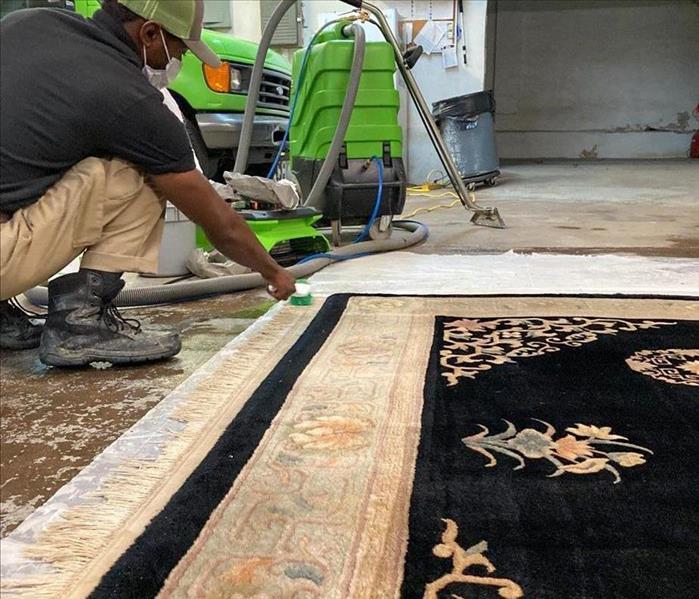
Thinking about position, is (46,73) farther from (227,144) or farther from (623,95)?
(623,95)

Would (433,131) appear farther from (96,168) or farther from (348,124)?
(96,168)

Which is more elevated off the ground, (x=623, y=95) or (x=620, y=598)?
(x=623, y=95)

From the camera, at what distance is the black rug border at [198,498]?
71 cm

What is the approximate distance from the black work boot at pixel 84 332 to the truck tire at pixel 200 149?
157 centimetres

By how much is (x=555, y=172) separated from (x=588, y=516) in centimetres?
642

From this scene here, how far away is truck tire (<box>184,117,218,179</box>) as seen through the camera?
116 inches

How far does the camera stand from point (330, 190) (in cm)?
265

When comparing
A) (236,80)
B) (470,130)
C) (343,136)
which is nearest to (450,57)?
(470,130)

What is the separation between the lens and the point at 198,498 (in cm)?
87

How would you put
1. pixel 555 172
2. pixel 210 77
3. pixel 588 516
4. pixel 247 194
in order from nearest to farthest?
pixel 588 516, pixel 247 194, pixel 210 77, pixel 555 172

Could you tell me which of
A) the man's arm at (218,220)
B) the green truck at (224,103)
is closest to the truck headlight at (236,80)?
the green truck at (224,103)

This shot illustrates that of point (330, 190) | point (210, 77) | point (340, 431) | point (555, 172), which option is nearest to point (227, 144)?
point (210, 77)

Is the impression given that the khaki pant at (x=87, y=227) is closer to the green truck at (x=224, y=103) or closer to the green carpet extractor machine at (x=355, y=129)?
the green carpet extractor machine at (x=355, y=129)

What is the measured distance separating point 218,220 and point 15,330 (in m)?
0.66
